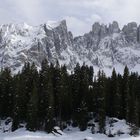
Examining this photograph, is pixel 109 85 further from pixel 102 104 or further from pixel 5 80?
pixel 5 80

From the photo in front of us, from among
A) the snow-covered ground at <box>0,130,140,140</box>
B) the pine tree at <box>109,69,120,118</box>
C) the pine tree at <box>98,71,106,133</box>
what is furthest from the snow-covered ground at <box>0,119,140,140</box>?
the pine tree at <box>109,69,120,118</box>

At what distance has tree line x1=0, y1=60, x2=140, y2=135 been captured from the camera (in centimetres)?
10656

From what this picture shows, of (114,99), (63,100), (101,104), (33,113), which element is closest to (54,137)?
(33,113)

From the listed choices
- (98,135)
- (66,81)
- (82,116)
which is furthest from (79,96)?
(98,135)

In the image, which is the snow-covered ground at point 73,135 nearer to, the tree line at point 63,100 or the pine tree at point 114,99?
the tree line at point 63,100

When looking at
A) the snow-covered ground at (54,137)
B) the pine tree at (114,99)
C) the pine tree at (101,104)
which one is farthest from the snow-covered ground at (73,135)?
the pine tree at (114,99)

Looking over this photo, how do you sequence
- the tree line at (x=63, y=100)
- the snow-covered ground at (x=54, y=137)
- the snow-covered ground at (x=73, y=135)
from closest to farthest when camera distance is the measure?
the snow-covered ground at (x=54, y=137) < the snow-covered ground at (x=73, y=135) < the tree line at (x=63, y=100)

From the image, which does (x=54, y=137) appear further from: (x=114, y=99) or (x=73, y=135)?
(x=114, y=99)

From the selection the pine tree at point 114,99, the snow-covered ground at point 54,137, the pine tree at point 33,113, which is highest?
the pine tree at point 114,99

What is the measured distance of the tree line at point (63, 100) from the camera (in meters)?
107

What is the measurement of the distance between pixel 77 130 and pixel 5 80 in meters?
27.2

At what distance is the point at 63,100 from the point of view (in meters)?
116

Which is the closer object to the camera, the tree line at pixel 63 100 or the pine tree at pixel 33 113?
the pine tree at pixel 33 113

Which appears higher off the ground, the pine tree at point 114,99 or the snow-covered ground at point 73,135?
the pine tree at point 114,99
